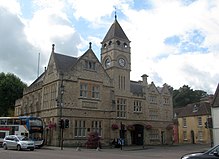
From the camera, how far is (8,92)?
187ft

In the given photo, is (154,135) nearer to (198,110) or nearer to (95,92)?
(198,110)

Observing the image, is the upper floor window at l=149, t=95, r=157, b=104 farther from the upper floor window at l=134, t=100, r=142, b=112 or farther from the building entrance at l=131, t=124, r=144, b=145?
the building entrance at l=131, t=124, r=144, b=145

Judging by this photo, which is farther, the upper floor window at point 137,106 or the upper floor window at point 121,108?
the upper floor window at point 137,106

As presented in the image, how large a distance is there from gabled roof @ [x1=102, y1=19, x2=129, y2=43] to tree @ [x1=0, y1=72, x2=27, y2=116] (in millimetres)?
20769

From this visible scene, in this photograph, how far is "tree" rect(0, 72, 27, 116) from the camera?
56.2m

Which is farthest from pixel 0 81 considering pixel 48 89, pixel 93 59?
pixel 93 59

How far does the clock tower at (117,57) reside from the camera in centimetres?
4794

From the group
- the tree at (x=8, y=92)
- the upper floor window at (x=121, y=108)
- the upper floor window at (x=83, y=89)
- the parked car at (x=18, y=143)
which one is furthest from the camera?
the tree at (x=8, y=92)

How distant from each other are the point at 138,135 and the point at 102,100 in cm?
1162

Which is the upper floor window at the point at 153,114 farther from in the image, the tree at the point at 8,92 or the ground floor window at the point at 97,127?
the tree at the point at 8,92

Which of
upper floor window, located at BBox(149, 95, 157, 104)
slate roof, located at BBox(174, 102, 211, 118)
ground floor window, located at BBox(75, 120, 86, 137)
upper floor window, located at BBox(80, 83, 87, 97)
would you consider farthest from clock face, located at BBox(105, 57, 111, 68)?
slate roof, located at BBox(174, 102, 211, 118)

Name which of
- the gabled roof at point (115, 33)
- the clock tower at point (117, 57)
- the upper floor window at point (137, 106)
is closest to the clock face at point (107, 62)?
the clock tower at point (117, 57)

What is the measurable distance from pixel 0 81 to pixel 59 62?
822 inches

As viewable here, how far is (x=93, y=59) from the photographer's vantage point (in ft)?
141
